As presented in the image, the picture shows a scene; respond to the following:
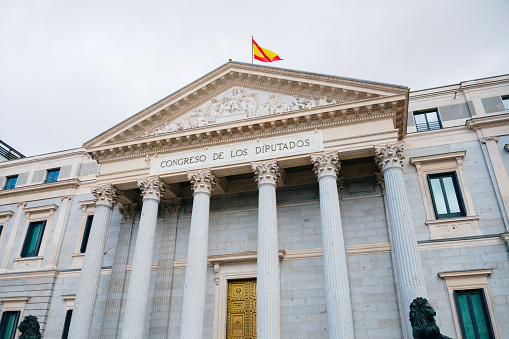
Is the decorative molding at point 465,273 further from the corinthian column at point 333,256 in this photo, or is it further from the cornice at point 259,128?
the cornice at point 259,128

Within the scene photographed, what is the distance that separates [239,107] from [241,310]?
10.0 meters

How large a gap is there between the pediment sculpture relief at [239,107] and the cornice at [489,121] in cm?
702

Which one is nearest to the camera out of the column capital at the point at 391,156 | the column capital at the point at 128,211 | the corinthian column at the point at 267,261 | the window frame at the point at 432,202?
the corinthian column at the point at 267,261

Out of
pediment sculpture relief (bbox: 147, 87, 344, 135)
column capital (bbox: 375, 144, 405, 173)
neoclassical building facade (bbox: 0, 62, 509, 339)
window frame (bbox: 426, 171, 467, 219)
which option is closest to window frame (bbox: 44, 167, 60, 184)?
neoclassical building facade (bbox: 0, 62, 509, 339)

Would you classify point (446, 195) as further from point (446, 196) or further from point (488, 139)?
point (488, 139)

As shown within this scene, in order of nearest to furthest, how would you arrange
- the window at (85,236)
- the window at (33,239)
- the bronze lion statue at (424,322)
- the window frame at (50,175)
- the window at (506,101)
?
1. the bronze lion statue at (424,322)
2. the window at (506,101)
3. the window at (85,236)
4. the window at (33,239)
5. the window frame at (50,175)

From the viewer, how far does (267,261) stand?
54.0ft

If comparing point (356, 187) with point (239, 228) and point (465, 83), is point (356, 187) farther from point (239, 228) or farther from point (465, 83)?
point (465, 83)

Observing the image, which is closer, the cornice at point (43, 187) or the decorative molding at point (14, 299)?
the decorative molding at point (14, 299)

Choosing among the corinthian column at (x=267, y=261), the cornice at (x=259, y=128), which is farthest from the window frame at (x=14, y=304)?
the corinthian column at (x=267, y=261)

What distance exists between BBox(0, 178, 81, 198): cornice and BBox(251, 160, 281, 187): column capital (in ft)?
44.0

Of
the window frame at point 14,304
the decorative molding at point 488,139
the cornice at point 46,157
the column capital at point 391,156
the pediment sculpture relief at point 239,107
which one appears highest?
the cornice at point 46,157

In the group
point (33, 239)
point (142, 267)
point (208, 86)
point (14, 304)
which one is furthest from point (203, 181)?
point (14, 304)

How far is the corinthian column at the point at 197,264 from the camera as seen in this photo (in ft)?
53.4
